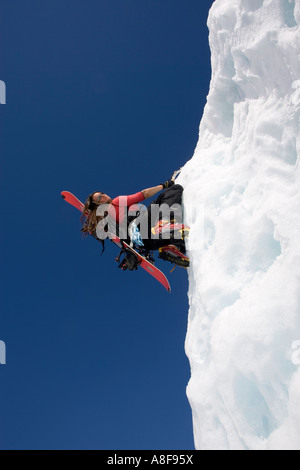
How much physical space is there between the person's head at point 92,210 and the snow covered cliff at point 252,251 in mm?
1849

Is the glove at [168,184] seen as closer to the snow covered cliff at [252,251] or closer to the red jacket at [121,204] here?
the red jacket at [121,204]

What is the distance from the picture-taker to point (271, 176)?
11.6ft

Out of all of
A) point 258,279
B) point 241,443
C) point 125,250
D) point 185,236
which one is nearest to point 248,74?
point 185,236

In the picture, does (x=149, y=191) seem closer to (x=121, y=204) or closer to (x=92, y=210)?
(x=121, y=204)

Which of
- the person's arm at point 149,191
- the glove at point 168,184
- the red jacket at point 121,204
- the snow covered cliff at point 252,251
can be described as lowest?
the snow covered cliff at point 252,251

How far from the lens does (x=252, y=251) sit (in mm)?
3627

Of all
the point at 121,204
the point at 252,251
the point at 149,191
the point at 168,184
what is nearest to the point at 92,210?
the point at 121,204

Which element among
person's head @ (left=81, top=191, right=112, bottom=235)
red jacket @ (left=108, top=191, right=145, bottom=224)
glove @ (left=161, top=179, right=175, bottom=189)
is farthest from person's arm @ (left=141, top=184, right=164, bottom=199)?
person's head @ (left=81, top=191, right=112, bottom=235)

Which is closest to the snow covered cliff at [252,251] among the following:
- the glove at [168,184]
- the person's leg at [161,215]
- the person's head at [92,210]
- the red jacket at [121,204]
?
the person's leg at [161,215]

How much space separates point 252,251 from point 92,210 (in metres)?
3.36

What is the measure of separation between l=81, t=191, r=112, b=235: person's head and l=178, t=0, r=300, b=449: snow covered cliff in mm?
1849

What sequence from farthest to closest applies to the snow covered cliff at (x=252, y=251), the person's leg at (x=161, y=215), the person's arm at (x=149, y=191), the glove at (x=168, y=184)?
the glove at (x=168, y=184) < the person's arm at (x=149, y=191) < the person's leg at (x=161, y=215) < the snow covered cliff at (x=252, y=251)

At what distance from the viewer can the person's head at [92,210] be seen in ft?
18.4
